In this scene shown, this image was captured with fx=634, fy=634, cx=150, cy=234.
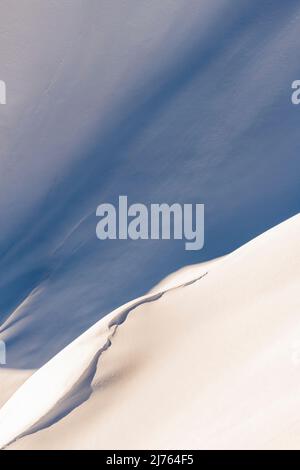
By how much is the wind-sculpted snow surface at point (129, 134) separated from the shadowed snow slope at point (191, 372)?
7.24 feet

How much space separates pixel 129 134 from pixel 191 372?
A: 446 centimetres

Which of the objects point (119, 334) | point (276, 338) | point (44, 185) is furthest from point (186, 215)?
point (276, 338)

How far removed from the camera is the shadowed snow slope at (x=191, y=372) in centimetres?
268

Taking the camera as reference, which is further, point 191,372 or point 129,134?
point 129,134

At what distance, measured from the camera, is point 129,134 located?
24.0 ft

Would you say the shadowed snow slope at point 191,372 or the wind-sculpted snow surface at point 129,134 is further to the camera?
the wind-sculpted snow surface at point 129,134

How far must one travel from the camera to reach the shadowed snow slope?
268 centimetres

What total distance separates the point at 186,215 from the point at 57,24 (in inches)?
112

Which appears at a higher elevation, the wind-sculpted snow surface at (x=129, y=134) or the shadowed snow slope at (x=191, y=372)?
the wind-sculpted snow surface at (x=129, y=134)

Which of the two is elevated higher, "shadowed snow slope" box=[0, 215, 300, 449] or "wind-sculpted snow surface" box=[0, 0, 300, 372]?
"wind-sculpted snow surface" box=[0, 0, 300, 372]

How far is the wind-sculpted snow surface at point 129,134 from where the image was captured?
6457 mm

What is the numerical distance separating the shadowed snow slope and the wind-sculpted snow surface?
2.21 m

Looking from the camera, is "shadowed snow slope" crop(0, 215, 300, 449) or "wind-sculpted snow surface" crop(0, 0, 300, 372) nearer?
"shadowed snow slope" crop(0, 215, 300, 449)
